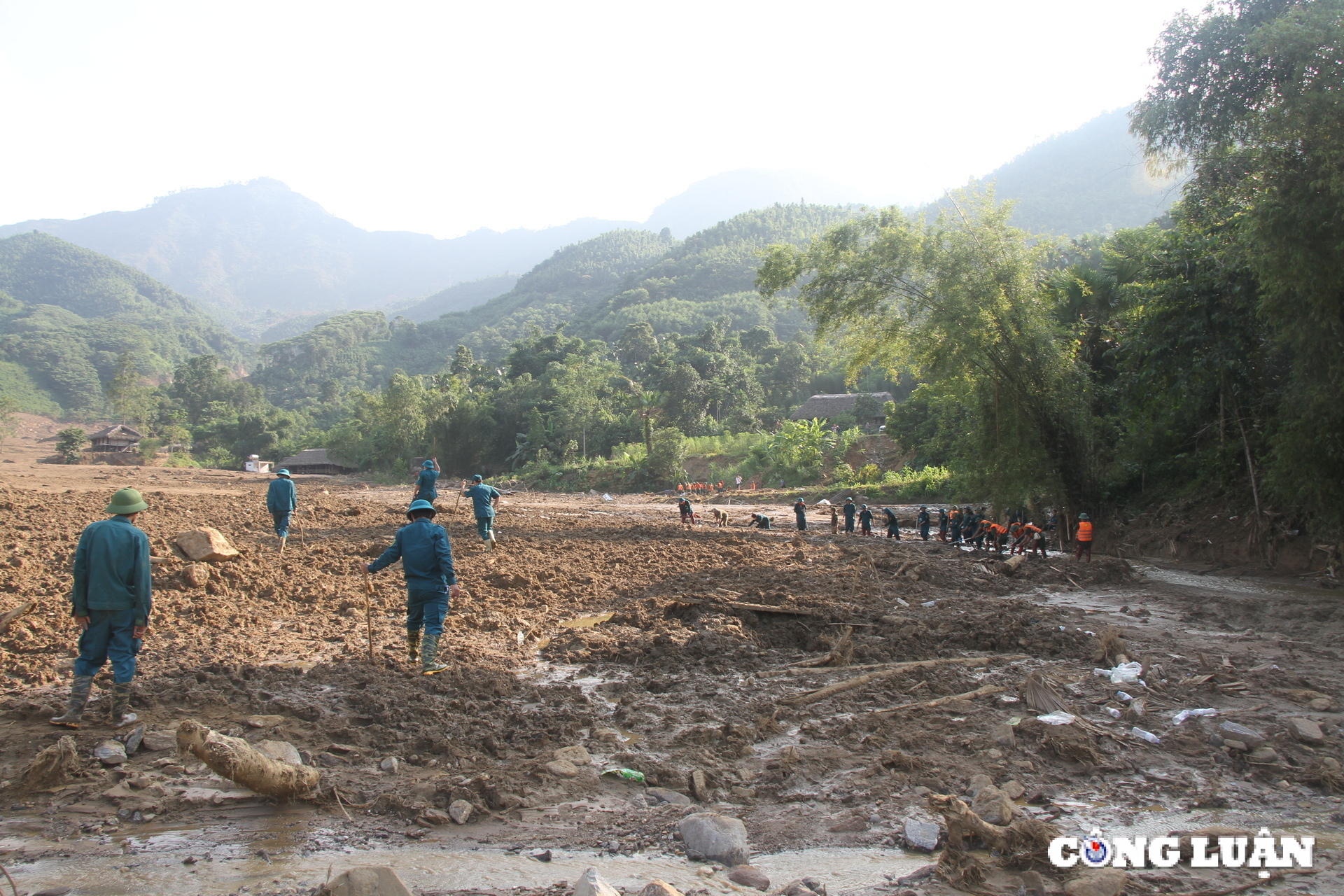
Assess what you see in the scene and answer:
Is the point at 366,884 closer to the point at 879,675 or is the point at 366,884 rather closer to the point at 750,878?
the point at 750,878

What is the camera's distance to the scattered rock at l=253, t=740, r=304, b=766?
4.18m

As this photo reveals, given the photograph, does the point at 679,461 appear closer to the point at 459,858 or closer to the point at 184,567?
the point at 184,567

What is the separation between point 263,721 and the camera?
16.7 feet

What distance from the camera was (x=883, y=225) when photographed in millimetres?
15766

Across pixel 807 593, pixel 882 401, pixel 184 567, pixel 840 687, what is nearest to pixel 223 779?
pixel 840 687

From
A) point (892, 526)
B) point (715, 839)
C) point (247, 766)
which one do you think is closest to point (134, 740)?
point (247, 766)

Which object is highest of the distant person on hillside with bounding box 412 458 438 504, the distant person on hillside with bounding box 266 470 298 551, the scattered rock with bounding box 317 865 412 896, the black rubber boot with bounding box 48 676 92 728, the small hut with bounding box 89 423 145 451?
the small hut with bounding box 89 423 145 451

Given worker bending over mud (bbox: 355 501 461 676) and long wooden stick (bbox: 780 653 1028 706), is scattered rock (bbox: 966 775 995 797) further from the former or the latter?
worker bending over mud (bbox: 355 501 461 676)

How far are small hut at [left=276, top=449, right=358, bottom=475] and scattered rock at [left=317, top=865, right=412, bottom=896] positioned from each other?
61.8 meters

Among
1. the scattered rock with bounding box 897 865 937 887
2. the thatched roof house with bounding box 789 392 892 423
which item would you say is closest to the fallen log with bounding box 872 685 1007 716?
the scattered rock with bounding box 897 865 937 887

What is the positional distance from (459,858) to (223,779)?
1719 mm

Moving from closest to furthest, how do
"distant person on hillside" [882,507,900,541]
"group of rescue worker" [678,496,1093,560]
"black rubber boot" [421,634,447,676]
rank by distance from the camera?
"black rubber boot" [421,634,447,676] → "group of rescue worker" [678,496,1093,560] → "distant person on hillside" [882,507,900,541]

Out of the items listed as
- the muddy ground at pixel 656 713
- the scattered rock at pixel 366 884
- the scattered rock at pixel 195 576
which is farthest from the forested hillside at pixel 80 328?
the scattered rock at pixel 366 884

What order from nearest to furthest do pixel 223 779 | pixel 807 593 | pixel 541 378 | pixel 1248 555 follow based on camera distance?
pixel 223 779 < pixel 807 593 < pixel 1248 555 < pixel 541 378
